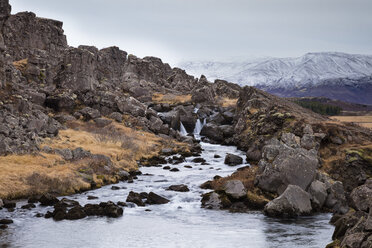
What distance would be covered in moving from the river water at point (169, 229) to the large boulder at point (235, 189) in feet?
8.03

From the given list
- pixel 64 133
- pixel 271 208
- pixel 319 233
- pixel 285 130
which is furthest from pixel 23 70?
pixel 319 233

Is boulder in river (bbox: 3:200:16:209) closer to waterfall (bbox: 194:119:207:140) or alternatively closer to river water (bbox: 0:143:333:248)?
river water (bbox: 0:143:333:248)

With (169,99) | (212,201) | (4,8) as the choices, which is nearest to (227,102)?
(169,99)

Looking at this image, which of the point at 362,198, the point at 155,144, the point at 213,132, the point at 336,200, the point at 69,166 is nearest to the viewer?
the point at 362,198

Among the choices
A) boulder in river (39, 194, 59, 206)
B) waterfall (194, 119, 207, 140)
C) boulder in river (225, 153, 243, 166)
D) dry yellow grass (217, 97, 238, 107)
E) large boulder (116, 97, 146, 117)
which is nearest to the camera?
boulder in river (39, 194, 59, 206)

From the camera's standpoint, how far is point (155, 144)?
62188 mm

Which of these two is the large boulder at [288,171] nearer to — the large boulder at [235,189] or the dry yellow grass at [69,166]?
the large boulder at [235,189]

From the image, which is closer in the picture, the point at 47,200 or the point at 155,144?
the point at 47,200

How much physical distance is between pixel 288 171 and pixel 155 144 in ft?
111

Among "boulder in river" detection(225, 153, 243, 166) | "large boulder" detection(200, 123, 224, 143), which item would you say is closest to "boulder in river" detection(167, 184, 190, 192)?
"boulder in river" detection(225, 153, 243, 166)

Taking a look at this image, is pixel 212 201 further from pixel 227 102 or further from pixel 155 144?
pixel 227 102

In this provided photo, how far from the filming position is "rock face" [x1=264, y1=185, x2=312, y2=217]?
28375 millimetres

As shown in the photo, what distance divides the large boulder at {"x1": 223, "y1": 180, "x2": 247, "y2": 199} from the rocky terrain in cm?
12

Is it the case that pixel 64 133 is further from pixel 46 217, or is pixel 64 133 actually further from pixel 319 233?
pixel 319 233
